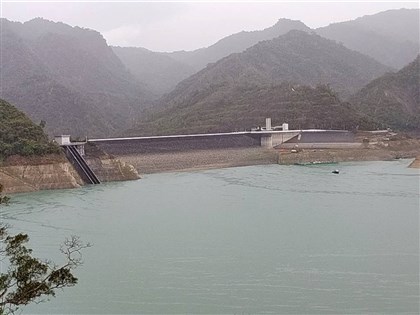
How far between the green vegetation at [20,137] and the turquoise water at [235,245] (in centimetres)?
345

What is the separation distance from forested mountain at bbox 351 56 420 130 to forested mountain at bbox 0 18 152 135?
123ft

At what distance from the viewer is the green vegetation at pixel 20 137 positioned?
112ft

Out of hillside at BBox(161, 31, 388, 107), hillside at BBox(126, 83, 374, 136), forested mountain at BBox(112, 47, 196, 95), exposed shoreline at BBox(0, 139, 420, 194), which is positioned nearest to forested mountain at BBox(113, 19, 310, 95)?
forested mountain at BBox(112, 47, 196, 95)

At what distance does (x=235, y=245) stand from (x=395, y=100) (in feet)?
212

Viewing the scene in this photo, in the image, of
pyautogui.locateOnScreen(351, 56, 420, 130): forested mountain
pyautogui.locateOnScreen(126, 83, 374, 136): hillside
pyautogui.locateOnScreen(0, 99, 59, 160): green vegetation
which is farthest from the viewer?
pyautogui.locateOnScreen(351, 56, 420, 130): forested mountain

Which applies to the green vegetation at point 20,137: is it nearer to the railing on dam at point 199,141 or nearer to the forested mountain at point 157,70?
the railing on dam at point 199,141

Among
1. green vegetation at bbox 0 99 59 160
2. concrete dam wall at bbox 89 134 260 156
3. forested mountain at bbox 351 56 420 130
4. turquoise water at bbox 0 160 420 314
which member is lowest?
turquoise water at bbox 0 160 420 314

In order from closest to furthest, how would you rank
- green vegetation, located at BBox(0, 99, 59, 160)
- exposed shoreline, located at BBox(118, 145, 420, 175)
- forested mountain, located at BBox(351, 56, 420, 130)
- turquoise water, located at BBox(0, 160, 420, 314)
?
turquoise water, located at BBox(0, 160, 420, 314)
green vegetation, located at BBox(0, 99, 59, 160)
exposed shoreline, located at BBox(118, 145, 420, 175)
forested mountain, located at BBox(351, 56, 420, 130)

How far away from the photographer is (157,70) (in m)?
181

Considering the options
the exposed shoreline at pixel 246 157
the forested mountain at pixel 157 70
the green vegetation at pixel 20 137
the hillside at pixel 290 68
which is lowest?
the exposed shoreline at pixel 246 157

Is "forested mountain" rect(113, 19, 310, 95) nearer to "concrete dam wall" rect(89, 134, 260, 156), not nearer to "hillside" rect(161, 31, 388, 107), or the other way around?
"hillside" rect(161, 31, 388, 107)

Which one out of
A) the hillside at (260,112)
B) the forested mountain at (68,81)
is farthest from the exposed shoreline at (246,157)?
the forested mountain at (68,81)

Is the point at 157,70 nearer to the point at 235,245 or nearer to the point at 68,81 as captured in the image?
the point at 68,81

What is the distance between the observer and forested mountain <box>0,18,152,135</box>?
85438mm
